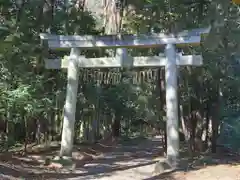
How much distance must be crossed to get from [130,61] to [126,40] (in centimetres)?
56

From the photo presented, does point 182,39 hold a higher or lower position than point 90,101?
higher

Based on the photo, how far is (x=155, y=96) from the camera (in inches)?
439

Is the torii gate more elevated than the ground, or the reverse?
the torii gate

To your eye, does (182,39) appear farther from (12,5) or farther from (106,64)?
(12,5)

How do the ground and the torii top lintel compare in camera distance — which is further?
the torii top lintel

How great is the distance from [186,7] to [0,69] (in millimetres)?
5245

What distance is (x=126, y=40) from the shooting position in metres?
8.98

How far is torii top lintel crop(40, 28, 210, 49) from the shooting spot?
28.0 feet

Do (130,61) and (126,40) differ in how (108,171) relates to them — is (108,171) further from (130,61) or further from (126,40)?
(126,40)

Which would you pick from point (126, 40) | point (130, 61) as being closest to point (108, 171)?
point (130, 61)

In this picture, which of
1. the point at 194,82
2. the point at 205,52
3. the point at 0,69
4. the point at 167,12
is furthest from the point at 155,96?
the point at 0,69

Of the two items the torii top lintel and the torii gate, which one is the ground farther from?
the torii top lintel

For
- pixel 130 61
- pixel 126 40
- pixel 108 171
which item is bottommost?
pixel 108 171

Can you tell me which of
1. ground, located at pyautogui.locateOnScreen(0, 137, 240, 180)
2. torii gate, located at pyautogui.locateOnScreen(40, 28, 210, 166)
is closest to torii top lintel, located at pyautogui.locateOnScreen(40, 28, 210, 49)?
torii gate, located at pyautogui.locateOnScreen(40, 28, 210, 166)
